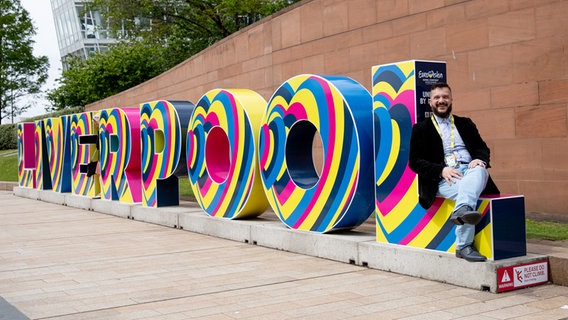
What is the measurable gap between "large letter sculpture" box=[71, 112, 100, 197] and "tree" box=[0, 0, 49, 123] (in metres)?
40.1

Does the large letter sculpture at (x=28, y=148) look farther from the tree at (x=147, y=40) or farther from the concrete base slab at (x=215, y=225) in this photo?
the tree at (x=147, y=40)

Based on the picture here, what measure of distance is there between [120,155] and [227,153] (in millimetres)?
3621

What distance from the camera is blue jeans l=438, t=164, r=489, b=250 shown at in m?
6.60

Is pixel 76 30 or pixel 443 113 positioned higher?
pixel 76 30

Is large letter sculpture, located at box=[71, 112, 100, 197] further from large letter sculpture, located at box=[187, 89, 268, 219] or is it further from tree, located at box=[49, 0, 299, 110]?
tree, located at box=[49, 0, 299, 110]

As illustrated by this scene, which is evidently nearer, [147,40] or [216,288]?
[216,288]

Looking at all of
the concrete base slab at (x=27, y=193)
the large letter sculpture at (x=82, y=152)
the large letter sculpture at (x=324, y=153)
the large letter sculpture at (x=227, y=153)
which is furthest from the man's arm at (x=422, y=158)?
the concrete base slab at (x=27, y=193)

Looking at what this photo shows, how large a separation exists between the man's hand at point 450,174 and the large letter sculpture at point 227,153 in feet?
13.0

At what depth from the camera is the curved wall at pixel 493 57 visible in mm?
10477

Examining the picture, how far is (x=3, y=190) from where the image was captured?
25.2 metres

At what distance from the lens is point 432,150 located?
7.14 meters

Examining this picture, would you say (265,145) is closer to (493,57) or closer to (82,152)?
(493,57)

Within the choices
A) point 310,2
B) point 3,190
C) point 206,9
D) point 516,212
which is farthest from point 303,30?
point 206,9

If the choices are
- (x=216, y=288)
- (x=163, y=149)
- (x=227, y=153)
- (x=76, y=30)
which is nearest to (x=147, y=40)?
(x=163, y=149)
